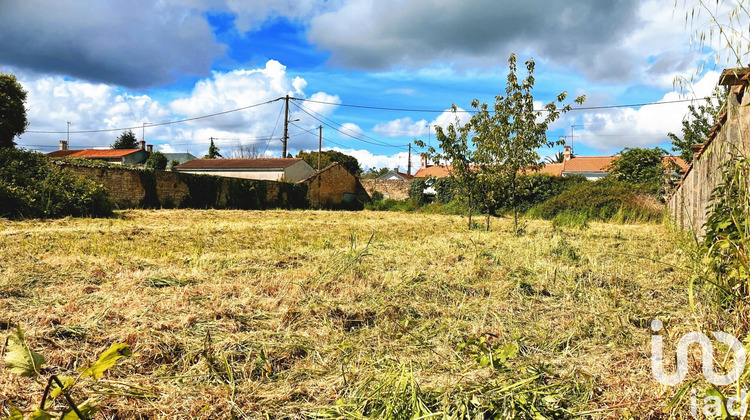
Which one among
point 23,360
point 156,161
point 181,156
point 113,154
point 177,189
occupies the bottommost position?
point 23,360

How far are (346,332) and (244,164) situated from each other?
33063 mm

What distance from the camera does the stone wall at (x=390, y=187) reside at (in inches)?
1219

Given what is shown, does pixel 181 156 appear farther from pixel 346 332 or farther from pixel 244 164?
pixel 346 332

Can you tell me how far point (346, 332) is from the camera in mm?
2717

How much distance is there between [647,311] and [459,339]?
59.4 inches

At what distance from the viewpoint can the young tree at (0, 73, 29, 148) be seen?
2497 centimetres

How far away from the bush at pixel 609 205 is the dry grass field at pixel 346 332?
12.0 meters

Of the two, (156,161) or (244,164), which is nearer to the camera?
(244,164)

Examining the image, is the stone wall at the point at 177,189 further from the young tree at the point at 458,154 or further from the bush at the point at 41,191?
the young tree at the point at 458,154

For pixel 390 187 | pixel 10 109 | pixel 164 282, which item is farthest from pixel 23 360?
pixel 10 109

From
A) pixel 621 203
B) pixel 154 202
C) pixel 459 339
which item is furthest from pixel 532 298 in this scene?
pixel 154 202

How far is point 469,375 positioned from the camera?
78.0 inches

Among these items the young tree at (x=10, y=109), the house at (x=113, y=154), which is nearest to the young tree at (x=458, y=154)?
the young tree at (x=10, y=109)

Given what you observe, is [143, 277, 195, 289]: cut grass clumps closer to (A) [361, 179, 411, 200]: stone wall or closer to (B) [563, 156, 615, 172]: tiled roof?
(A) [361, 179, 411, 200]: stone wall
